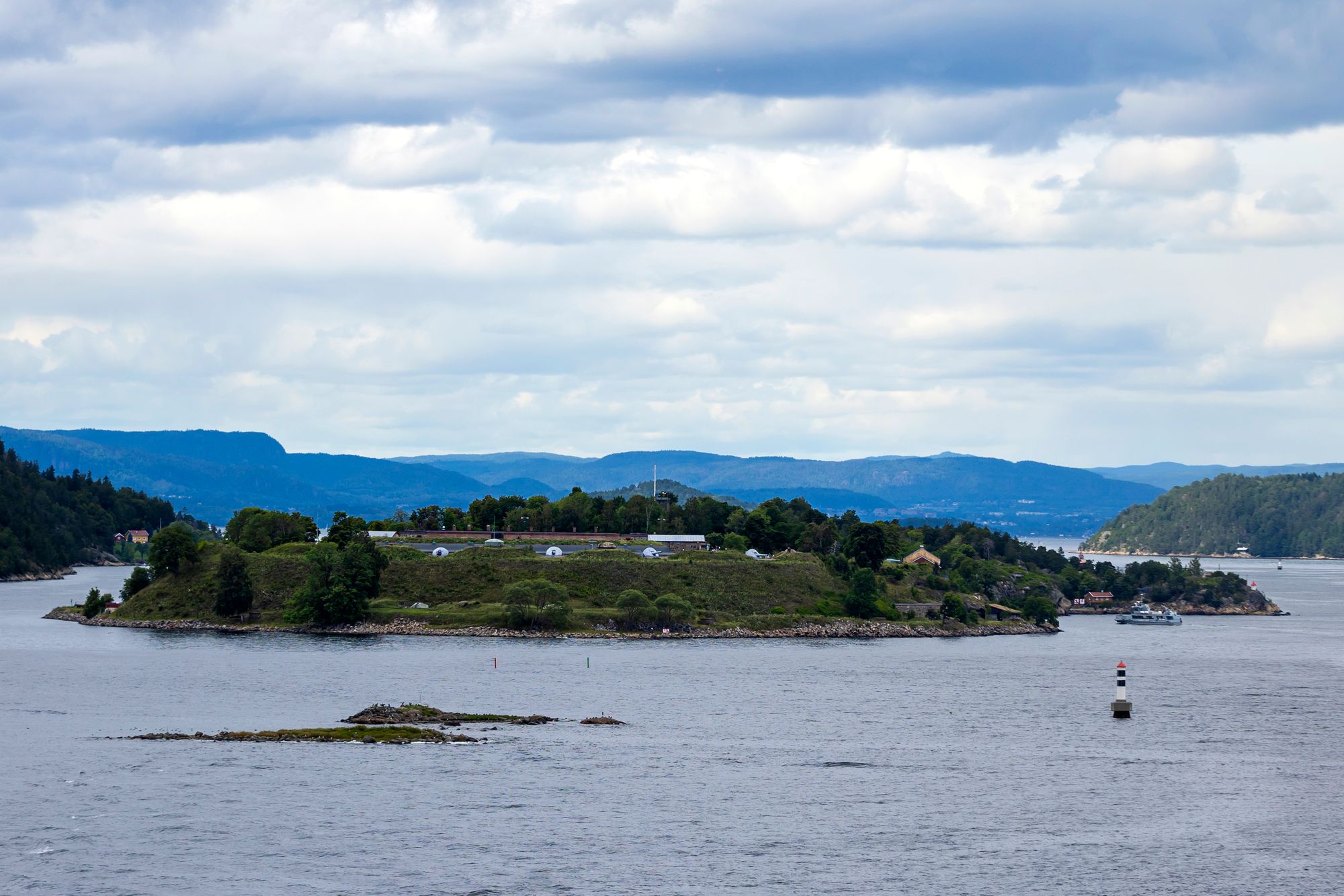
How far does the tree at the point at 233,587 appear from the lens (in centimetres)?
18400

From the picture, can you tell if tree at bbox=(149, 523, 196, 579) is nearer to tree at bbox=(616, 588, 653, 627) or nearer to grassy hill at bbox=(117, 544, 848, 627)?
grassy hill at bbox=(117, 544, 848, 627)

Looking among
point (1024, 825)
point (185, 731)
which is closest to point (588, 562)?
point (185, 731)

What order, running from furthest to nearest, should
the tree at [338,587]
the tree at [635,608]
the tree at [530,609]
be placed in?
the tree at [635,608], the tree at [338,587], the tree at [530,609]

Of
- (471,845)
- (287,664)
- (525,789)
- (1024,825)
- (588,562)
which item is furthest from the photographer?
(588,562)

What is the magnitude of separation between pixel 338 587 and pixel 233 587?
15.6m

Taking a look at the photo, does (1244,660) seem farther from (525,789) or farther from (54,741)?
(54,741)

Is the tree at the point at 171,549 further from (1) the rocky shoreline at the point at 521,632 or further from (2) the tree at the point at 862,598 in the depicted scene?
(2) the tree at the point at 862,598

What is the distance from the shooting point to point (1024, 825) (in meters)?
73.2

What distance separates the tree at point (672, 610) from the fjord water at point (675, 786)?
4105 centimetres

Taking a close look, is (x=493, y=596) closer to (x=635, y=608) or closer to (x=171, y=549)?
(x=635, y=608)

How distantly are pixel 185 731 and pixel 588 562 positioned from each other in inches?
3878

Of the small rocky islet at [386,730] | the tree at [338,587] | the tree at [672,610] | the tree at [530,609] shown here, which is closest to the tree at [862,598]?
the tree at [672,610]

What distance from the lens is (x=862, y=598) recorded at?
19450 cm

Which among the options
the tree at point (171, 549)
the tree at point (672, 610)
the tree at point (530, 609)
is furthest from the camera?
the tree at point (171, 549)
